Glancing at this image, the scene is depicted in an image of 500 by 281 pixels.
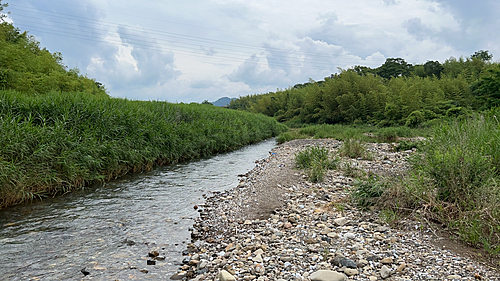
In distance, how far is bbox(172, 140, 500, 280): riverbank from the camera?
2.80 m

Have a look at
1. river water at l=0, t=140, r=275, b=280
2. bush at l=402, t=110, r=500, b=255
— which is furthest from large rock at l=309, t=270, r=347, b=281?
river water at l=0, t=140, r=275, b=280

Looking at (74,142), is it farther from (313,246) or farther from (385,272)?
(385,272)

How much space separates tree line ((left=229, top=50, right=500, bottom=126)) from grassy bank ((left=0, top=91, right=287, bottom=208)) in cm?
1509

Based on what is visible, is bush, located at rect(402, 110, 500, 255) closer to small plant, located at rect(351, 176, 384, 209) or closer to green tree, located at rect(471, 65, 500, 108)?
small plant, located at rect(351, 176, 384, 209)

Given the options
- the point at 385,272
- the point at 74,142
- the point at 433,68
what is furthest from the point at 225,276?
the point at 433,68

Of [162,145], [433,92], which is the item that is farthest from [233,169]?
[433,92]

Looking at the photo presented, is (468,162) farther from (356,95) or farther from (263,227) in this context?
(356,95)

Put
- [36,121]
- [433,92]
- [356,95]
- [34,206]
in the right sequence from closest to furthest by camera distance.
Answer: [34,206], [36,121], [433,92], [356,95]

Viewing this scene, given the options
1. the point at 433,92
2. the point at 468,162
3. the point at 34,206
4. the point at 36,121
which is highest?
the point at 433,92

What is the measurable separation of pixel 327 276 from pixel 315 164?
4.56 meters

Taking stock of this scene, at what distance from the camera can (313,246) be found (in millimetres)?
3434

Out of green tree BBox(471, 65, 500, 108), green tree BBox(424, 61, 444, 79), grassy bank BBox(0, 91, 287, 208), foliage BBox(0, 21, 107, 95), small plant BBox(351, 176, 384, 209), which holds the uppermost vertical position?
green tree BBox(424, 61, 444, 79)

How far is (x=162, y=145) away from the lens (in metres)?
10.9

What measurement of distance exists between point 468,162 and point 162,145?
31.3ft
